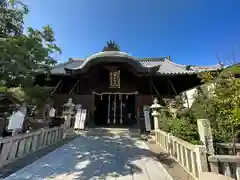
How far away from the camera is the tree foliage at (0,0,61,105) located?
4.26 metres

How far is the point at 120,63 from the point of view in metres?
9.67

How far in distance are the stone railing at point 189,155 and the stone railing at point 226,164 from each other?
0.45ft

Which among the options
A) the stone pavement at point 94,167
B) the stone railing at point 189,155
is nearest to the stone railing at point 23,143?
the stone pavement at point 94,167

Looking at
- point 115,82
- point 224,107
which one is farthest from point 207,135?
point 115,82

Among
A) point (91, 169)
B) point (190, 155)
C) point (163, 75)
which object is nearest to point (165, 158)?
point (190, 155)

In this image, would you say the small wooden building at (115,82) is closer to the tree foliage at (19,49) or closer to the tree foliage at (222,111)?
the tree foliage at (19,49)

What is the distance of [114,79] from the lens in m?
9.91

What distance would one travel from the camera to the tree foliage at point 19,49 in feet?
14.0

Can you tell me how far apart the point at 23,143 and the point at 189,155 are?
164 inches

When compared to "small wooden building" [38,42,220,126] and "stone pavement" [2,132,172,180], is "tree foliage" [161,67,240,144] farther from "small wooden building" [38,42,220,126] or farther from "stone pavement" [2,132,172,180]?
"small wooden building" [38,42,220,126]

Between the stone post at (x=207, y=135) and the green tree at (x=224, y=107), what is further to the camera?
the green tree at (x=224, y=107)

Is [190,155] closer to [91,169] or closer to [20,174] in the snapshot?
[91,169]

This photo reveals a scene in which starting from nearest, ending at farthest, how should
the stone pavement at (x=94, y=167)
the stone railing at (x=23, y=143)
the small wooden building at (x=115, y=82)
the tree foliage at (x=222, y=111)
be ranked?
the stone pavement at (x=94, y=167) → the tree foliage at (x=222, y=111) → the stone railing at (x=23, y=143) → the small wooden building at (x=115, y=82)

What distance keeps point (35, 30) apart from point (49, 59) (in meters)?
1.19
